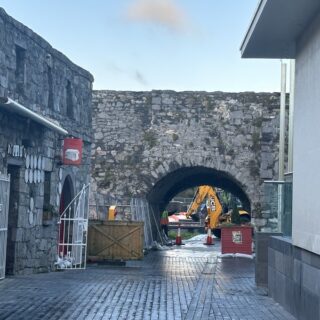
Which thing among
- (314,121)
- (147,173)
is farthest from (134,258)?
(314,121)

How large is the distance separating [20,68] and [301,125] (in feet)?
19.5

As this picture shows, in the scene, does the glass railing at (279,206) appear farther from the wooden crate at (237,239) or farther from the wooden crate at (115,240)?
the wooden crate at (237,239)

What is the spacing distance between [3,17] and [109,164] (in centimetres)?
1080

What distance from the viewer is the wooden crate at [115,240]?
18.1m

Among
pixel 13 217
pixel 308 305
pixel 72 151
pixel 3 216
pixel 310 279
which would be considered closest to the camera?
pixel 310 279

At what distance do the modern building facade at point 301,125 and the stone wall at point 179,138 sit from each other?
11.6 metres

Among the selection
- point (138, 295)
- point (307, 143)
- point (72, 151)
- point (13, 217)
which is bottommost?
point (138, 295)

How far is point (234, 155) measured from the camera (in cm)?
2233

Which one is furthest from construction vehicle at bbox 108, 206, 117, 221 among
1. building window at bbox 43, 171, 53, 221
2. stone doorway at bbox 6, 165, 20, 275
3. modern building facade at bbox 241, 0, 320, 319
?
modern building facade at bbox 241, 0, 320, 319

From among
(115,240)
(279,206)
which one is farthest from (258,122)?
(279,206)

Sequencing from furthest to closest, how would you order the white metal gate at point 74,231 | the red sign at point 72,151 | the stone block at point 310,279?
the white metal gate at point 74,231 → the red sign at point 72,151 → the stone block at point 310,279

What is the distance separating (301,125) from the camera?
9383 mm

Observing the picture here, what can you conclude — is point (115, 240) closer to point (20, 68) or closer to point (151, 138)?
point (151, 138)

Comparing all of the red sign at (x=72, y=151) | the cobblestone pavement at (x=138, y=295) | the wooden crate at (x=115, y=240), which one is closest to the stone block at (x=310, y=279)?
the cobblestone pavement at (x=138, y=295)
